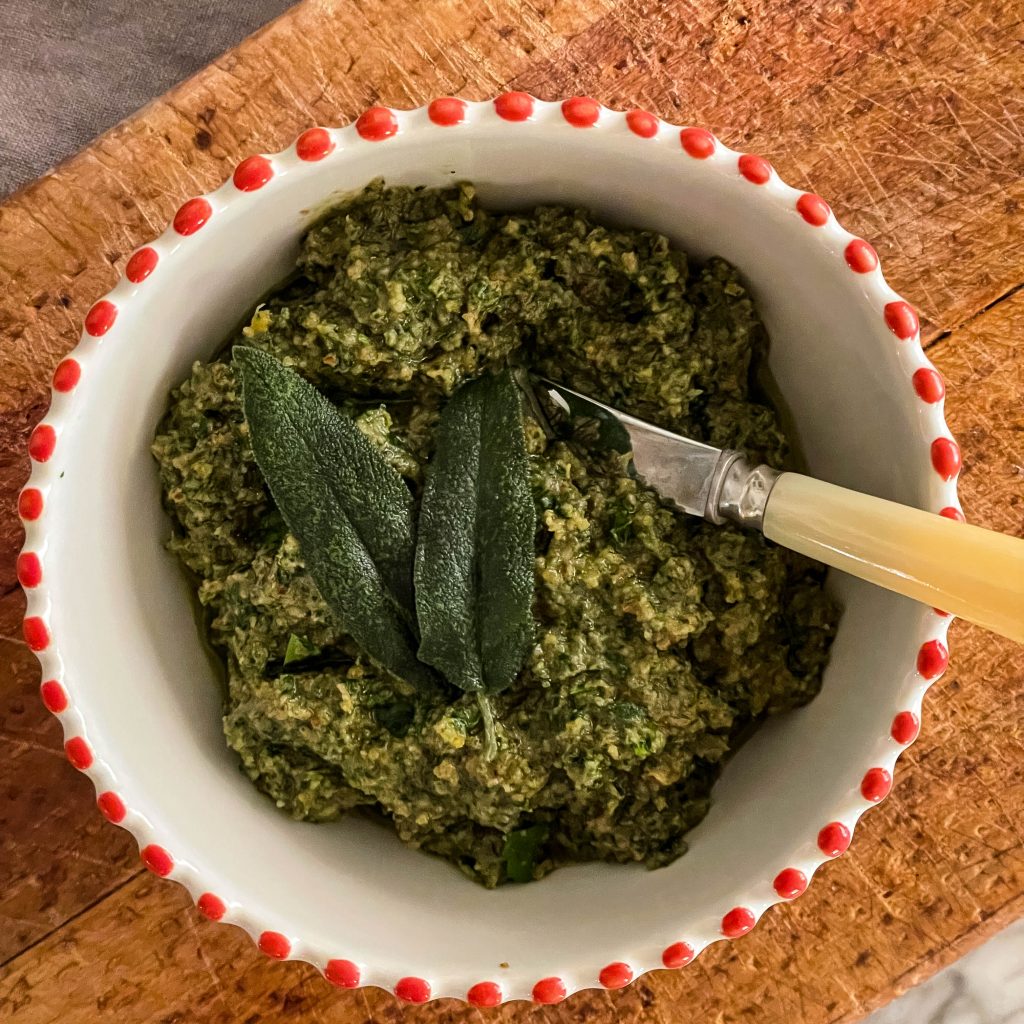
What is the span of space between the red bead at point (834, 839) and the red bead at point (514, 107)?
35.8 inches

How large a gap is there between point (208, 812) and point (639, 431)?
2.47 feet

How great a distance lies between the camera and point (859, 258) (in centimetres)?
123

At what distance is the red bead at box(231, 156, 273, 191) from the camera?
1.20 meters

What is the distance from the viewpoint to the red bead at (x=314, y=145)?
1.19 metres

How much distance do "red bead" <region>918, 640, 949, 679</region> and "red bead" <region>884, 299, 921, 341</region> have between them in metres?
0.36

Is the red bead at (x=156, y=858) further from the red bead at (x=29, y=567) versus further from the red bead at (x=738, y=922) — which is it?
the red bead at (x=738, y=922)

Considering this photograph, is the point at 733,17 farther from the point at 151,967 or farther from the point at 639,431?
the point at 151,967

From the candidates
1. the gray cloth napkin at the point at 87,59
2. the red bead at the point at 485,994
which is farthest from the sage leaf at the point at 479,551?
the gray cloth napkin at the point at 87,59

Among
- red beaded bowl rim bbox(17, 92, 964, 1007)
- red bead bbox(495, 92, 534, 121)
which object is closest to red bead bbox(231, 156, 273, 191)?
red beaded bowl rim bbox(17, 92, 964, 1007)

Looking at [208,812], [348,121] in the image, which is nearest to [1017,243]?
[348,121]

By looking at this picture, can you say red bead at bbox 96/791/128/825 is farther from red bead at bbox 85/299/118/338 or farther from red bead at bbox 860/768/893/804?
red bead at bbox 860/768/893/804

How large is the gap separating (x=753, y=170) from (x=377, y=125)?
1.46 ft

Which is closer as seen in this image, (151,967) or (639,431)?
(639,431)

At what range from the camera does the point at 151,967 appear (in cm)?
Answer: 151
